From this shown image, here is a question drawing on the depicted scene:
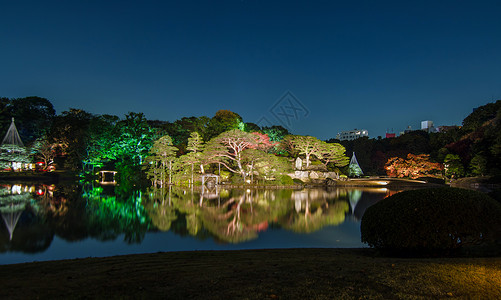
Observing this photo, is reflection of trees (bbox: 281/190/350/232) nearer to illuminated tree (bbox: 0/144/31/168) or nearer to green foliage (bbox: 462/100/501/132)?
green foliage (bbox: 462/100/501/132)

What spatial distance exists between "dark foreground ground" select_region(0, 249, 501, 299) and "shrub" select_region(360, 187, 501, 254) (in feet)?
2.61

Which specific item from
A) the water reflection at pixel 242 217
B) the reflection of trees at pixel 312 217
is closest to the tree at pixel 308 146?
the water reflection at pixel 242 217

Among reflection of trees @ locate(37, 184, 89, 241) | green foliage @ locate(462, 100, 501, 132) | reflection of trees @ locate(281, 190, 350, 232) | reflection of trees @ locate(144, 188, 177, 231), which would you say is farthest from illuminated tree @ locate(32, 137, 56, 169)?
green foliage @ locate(462, 100, 501, 132)

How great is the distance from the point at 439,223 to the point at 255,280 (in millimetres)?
3670

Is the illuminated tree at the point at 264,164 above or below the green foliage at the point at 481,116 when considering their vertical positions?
below

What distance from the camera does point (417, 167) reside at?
1252 inches

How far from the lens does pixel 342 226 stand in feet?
31.2

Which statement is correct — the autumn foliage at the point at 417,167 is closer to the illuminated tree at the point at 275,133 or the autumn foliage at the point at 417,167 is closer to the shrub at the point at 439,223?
the illuminated tree at the point at 275,133

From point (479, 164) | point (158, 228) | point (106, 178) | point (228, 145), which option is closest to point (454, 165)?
point (479, 164)

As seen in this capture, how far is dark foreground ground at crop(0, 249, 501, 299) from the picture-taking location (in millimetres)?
3025

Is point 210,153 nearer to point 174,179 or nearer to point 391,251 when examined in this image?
point 174,179

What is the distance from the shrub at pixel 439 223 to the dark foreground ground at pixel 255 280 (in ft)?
2.61

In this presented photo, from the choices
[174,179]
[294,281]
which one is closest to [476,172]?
[174,179]

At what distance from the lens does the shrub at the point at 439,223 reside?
194 inches
